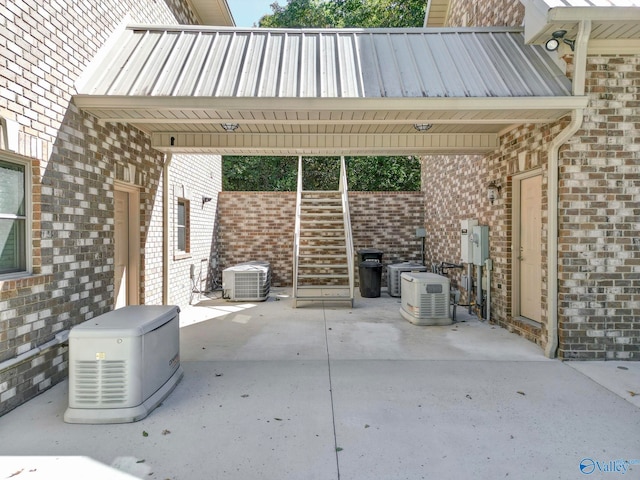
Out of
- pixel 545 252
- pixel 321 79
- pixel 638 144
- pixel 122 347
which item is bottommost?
pixel 122 347

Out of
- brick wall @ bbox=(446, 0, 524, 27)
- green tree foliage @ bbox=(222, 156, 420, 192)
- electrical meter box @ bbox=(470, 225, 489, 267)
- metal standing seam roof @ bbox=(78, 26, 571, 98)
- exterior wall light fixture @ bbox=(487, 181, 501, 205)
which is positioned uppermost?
brick wall @ bbox=(446, 0, 524, 27)

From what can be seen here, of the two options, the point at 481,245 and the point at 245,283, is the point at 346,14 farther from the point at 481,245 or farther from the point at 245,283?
the point at 481,245

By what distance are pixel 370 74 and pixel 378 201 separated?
6445 millimetres

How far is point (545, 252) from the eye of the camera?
4.95 metres

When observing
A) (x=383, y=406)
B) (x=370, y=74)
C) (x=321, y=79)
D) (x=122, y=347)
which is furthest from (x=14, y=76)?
(x=383, y=406)

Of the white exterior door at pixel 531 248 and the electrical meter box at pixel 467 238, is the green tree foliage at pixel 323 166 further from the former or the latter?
the white exterior door at pixel 531 248

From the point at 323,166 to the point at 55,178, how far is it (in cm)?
1583

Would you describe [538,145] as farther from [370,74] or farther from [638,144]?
[370,74]

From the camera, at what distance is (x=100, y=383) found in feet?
10.2

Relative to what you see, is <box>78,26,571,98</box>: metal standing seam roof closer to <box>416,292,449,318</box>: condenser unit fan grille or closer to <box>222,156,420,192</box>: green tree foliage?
<box>416,292,449,318</box>: condenser unit fan grille

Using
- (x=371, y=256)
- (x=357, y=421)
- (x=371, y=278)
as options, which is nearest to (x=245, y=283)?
(x=371, y=278)

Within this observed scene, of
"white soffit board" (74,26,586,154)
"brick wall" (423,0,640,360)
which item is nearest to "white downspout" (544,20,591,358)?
"brick wall" (423,0,640,360)
